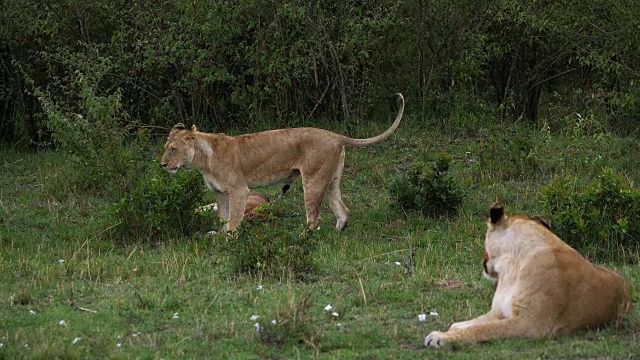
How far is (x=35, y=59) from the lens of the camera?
15664 millimetres

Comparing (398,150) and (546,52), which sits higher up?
(546,52)

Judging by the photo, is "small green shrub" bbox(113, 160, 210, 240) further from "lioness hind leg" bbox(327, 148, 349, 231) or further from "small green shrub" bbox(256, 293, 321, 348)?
"small green shrub" bbox(256, 293, 321, 348)

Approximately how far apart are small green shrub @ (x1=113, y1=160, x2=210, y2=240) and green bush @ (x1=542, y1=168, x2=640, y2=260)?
10.6 ft

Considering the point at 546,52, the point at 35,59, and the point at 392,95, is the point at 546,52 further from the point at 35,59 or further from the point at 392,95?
the point at 35,59

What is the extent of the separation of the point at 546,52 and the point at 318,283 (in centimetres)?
842

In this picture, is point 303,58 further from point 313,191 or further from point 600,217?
point 600,217

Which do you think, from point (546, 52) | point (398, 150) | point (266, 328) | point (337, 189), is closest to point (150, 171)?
point (337, 189)

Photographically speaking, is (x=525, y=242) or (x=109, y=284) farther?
(x=109, y=284)

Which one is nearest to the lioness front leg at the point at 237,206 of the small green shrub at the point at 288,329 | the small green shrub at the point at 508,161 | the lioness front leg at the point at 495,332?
the small green shrub at the point at 508,161

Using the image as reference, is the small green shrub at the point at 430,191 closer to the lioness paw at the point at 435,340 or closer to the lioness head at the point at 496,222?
the lioness head at the point at 496,222

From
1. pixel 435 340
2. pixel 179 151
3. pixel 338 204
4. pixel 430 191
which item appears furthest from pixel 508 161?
pixel 435 340

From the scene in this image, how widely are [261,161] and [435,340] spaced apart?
5160 millimetres

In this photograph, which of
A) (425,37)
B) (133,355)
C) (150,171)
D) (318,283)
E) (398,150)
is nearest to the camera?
(133,355)

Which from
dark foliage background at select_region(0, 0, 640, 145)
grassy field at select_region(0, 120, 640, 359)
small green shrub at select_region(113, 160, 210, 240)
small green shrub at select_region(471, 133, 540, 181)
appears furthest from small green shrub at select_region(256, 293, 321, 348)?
dark foliage background at select_region(0, 0, 640, 145)
